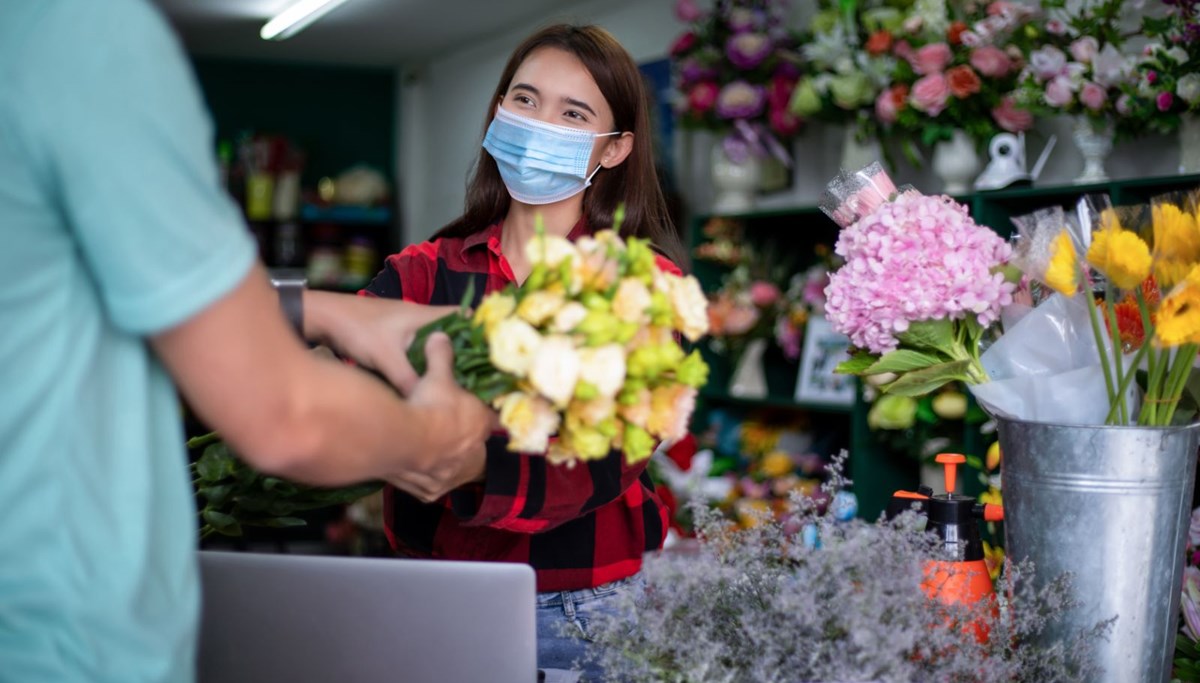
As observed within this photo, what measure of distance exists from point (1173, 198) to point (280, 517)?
1.15 metres

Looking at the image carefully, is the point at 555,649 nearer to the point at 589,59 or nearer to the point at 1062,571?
the point at 1062,571

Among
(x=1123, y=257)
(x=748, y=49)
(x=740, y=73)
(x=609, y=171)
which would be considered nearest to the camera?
(x=1123, y=257)

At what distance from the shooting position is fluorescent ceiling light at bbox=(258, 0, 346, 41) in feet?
19.3

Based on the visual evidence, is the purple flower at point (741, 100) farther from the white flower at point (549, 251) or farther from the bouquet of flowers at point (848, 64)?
the white flower at point (549, 251)

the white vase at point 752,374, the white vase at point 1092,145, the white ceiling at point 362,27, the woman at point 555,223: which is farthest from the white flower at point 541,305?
the white ceiling at point 362,27

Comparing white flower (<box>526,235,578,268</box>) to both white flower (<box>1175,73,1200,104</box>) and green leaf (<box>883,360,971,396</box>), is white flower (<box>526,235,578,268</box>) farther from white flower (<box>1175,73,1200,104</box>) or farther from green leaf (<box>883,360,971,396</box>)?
white flower (<box>1175,73,1200,104</box>)

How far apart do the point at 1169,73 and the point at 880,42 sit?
0.93 metres

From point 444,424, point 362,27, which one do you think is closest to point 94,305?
point 444,424

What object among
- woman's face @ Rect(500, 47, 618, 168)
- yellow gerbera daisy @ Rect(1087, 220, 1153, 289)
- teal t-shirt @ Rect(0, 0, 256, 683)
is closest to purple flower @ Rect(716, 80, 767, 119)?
woman's face @ Rect(500, 47, 618, 168)

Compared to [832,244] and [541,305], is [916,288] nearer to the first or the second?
[541,305]

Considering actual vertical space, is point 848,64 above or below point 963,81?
above

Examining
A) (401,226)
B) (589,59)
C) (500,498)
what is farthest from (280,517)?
(401,226)

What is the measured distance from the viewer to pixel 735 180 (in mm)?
4359

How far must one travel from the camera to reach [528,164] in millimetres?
1849
